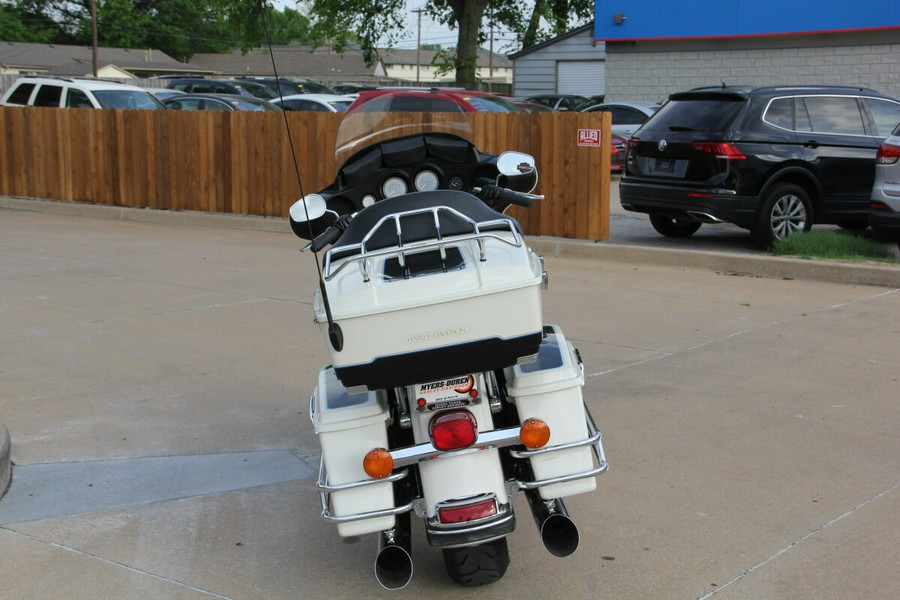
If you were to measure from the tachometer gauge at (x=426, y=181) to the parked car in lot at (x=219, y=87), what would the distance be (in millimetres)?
26775

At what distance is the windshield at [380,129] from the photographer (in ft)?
16.9

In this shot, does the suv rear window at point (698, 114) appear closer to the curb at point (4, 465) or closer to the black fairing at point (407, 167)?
the black fairing at point (407, 167)

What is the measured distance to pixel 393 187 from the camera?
470cm

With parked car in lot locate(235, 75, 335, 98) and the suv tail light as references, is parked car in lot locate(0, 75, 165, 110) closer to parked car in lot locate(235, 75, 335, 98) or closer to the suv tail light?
parked car in lot locate(235, 75, 335, 98)

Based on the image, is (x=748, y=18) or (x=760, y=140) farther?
(x=748, y=18)

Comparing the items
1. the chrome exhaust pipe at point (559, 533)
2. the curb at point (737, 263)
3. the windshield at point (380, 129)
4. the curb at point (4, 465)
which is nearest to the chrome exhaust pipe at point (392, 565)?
the chrome exhaust pipe at point (559, 533)

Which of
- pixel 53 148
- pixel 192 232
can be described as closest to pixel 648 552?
pixel 192 232


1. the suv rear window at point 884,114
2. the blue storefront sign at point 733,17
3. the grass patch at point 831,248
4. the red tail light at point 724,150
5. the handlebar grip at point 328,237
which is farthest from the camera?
the blue storefront sign at point 733,17

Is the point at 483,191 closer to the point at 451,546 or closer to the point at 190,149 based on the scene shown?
the point at 451,546

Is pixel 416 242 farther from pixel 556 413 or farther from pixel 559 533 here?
pixel 559 533

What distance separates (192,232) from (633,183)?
6.30m

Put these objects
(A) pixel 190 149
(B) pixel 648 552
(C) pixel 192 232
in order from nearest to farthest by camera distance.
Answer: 1. (B) pixel 648 552
2. (C) pixel 192 232
3. (A) pixel 190 149

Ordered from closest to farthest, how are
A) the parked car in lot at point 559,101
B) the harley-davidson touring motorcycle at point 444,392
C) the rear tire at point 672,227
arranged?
the harley-davidson touring motorcycle at point 444,392, the rear tire at point 672,227, the parked car in lot at point 559,101

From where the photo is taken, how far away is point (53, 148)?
58.1ft
